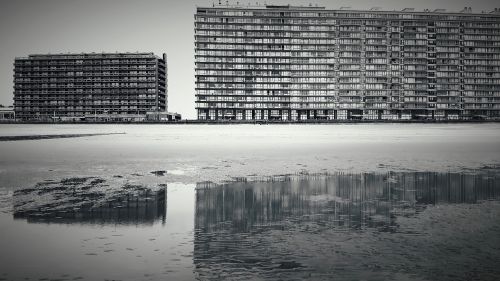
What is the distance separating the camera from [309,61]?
648 ft

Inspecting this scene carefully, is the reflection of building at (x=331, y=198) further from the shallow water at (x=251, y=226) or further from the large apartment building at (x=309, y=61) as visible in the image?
the large apartment building at (x=309, y=61)

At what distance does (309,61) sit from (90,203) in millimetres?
189972

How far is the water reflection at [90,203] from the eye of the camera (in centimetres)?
1052

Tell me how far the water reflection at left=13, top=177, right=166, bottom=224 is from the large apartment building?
590 ft

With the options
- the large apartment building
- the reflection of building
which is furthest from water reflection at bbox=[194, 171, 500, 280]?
the large apartment building

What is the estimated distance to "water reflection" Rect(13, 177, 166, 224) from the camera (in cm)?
1052

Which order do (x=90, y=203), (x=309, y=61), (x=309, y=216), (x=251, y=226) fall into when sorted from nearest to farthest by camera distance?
(x=251, y=226), (x=309, y=216), (x=90, y=203), (x=309, y=61)

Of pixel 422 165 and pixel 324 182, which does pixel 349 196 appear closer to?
pixel 324 182

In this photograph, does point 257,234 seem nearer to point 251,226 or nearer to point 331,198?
point 251,226

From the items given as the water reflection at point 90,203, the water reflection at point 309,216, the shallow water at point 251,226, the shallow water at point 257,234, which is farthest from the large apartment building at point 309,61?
the shallow water at point 257,234

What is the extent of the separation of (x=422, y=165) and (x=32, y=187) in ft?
51.7

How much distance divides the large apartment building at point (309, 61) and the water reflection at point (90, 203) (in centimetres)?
17981

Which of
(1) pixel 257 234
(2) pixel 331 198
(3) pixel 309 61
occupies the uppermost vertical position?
(3) pixel 309 61

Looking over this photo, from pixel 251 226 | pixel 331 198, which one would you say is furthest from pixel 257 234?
Answer: pixel 331 198
